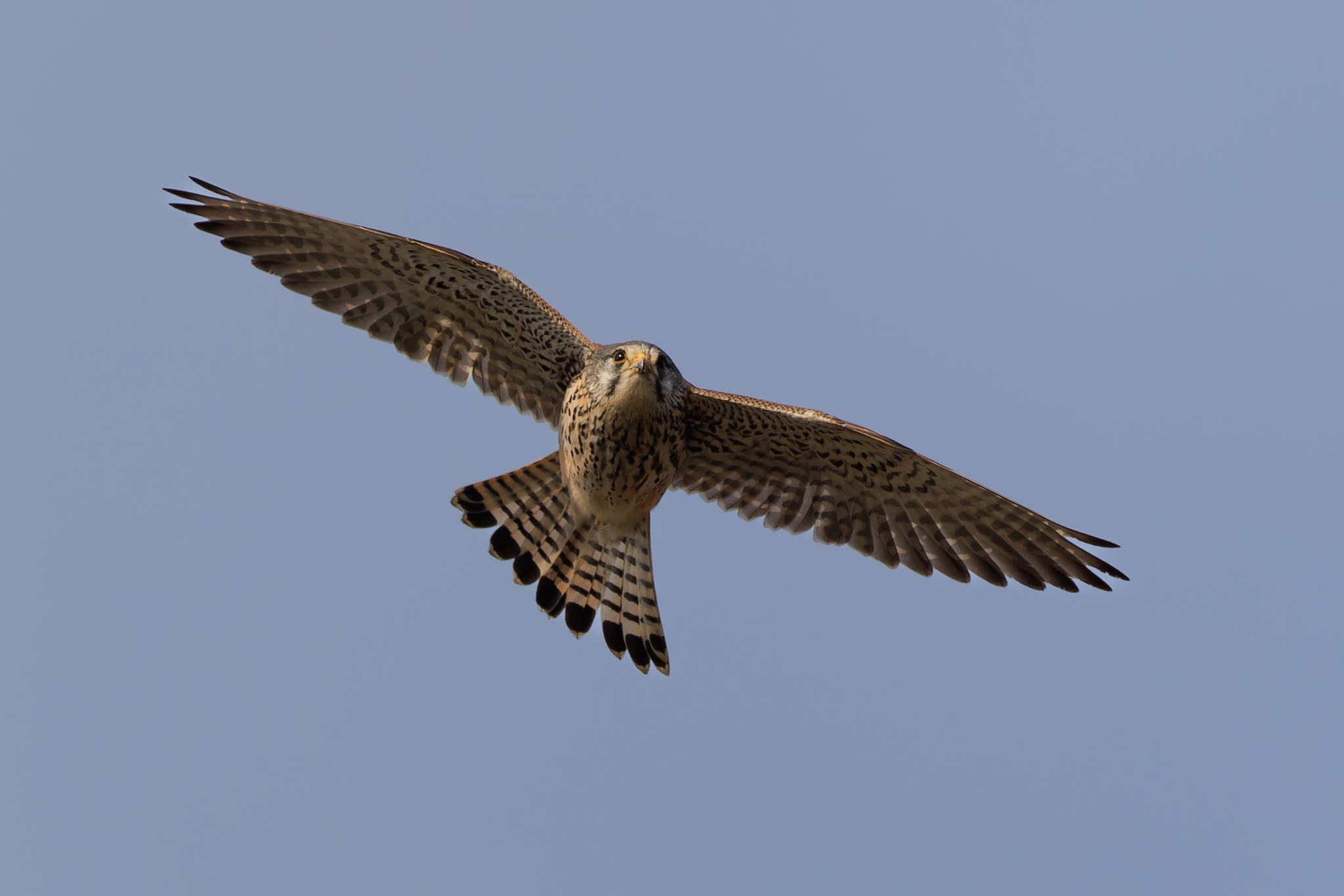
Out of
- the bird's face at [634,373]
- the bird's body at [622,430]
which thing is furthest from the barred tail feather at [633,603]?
the bird's face at [634,373]

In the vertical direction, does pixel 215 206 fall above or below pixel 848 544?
above

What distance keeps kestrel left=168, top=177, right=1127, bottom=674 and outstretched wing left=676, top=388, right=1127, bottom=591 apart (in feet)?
0.03

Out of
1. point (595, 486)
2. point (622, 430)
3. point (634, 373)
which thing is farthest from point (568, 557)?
point (634, 373)

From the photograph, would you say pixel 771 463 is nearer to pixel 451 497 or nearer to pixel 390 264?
pixel 451 497

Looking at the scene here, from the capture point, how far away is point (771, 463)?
998 centimetres

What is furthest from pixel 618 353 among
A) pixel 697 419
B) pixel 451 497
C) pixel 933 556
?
pixel 933 556

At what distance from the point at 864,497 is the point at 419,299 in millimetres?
3041

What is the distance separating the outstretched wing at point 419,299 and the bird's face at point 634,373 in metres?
0.59

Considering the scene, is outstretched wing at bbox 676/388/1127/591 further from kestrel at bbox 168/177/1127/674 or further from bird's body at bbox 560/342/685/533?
bird's body at bbox 560/342/685/533

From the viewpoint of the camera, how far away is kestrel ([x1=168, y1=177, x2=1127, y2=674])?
31.2 ft

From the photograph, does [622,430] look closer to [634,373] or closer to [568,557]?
[634,373]

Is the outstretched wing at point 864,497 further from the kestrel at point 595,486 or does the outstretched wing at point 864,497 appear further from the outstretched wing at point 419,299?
the outstretched wing at point 419,299

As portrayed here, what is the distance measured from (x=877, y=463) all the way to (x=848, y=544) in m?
0.62

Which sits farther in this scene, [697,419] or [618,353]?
[697,419]
